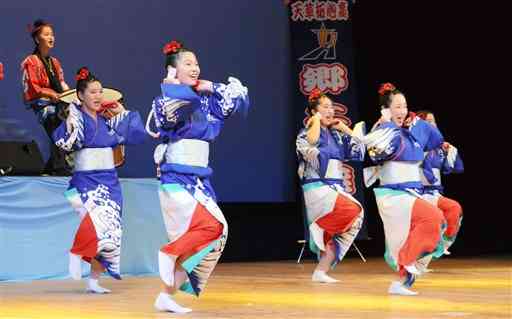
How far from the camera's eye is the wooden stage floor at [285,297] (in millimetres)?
5051

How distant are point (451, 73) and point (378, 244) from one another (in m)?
1.93

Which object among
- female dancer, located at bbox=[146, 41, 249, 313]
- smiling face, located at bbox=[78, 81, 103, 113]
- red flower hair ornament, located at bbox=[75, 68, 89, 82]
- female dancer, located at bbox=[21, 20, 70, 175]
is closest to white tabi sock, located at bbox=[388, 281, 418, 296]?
female dancer, located at bbox=[146, 41, 249, 313]

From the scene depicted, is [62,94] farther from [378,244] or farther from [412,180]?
[378,244]

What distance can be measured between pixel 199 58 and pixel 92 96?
3304 millimetres

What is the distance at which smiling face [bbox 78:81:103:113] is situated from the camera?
655 centimetres

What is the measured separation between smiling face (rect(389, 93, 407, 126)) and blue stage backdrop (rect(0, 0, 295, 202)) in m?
2.93

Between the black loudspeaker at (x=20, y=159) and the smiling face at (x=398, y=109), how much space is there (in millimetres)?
2626

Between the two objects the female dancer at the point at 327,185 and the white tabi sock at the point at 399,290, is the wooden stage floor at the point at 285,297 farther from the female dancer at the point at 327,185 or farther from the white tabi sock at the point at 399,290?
the female dancer at the point at 327,185

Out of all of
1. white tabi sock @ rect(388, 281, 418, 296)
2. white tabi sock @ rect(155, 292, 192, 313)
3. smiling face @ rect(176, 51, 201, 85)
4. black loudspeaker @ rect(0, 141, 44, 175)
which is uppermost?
smiling face @ rect(176, 51, 201, 85)

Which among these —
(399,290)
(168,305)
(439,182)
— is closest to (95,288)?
(168,305)

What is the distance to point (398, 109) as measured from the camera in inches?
255

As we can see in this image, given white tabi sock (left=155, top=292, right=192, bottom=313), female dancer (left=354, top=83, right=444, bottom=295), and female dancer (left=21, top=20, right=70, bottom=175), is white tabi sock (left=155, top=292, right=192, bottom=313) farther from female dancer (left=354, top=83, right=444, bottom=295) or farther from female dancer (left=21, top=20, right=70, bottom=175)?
female dancer (left=21, top=20, right=70, bottom=175)

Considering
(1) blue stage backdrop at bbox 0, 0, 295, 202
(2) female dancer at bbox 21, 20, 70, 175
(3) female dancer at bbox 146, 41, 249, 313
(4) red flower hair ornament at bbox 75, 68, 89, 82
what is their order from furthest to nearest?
(1) blue stage backdrop at bbox 0, 0, 295, 202
(2) female dancer at bbox 21, 20, 70, 175
(4) red flower hair ornament at bbox 75, 68, 89, 82
(3) female dancer at bbox 146, 41, 249, 313

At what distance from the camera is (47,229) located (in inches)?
293
